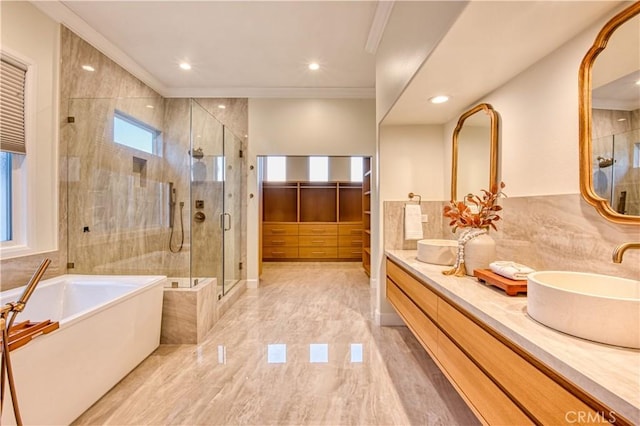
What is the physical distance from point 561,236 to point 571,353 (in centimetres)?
87

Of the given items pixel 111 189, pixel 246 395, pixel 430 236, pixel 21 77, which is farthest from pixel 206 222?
pixel 430 236

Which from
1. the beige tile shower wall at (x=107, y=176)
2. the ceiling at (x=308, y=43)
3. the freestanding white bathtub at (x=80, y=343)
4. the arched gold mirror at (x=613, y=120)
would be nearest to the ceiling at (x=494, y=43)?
the ceiling at (x=308, y=43)

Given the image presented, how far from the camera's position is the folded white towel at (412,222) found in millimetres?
2537

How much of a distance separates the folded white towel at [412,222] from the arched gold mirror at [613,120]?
137 cm

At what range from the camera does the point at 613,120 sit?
3.66 feet

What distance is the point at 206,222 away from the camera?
3486mm

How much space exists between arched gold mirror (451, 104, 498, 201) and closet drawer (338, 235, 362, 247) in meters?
3.44

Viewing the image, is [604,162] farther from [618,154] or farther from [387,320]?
[387,320]

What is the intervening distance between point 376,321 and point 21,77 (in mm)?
3737

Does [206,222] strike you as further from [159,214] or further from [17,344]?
[17,344]

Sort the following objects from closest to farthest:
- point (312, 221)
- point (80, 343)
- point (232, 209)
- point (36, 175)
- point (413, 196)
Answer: point (80, 343), point (36, 175), point (413, 196), point (232, 209), point (312, 221)

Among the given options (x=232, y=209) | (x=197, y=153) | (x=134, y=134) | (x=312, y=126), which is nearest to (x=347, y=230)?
(x=312, y=126)

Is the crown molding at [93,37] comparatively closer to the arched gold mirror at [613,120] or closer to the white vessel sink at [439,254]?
the white vessel sink at [439,254]
